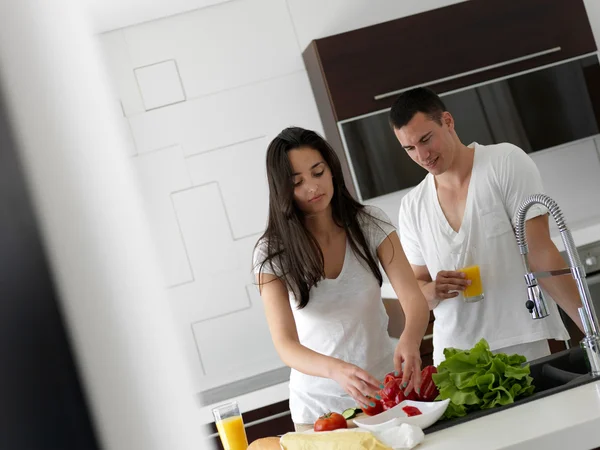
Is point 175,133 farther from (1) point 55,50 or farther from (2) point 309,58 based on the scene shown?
(1) point 55,50

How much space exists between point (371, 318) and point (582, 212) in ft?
7.12

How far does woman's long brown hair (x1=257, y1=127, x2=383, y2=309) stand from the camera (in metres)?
1.79

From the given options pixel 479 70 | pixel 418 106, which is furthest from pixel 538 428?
pixel 479 70

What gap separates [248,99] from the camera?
339 centimetres

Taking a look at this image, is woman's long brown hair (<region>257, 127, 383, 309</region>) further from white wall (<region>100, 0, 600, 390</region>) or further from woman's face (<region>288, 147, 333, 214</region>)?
white wall (<region>100, 0, 600, 390</region>)

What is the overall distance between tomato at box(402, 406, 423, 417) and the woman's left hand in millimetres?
72

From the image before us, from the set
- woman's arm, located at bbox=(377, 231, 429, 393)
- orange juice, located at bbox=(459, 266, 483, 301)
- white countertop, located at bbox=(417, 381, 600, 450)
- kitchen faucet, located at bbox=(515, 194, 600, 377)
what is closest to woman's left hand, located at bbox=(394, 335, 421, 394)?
woman's arm, located at bbox=(377, 231, 429, 393)

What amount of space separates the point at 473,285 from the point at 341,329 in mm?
420

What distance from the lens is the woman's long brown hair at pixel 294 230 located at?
1.79 m

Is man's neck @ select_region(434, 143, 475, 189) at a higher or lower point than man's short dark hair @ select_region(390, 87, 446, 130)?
lower

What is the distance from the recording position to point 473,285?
6.56 ft

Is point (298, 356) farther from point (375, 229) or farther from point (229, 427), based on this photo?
point (375, 229)

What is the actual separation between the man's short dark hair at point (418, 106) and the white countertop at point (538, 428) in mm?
895

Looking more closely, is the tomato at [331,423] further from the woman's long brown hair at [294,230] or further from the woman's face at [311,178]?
the woman's face at [311,178]
